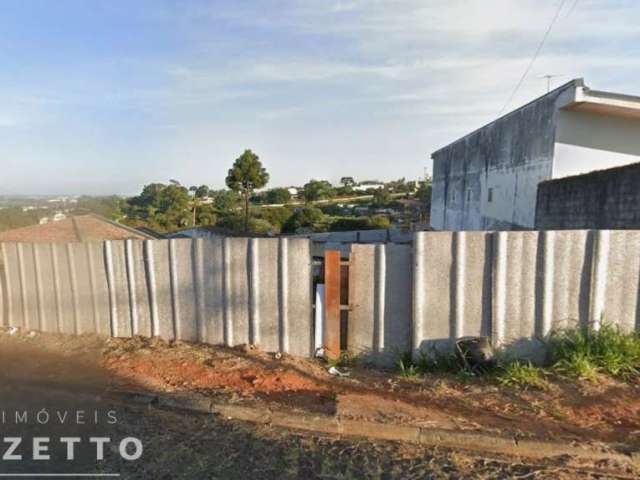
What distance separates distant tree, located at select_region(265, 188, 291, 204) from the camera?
48.5m

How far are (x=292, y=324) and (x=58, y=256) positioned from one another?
317 cm

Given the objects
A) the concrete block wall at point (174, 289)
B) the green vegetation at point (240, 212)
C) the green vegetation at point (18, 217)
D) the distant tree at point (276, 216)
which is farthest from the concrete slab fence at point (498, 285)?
the distant tree at point (276, 216)

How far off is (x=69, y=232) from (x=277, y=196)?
139 feet

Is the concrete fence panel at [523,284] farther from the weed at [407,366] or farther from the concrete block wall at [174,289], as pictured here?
the concrete block wall at [174,289]

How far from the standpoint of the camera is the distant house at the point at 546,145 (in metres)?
8.32

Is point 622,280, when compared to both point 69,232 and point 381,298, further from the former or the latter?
point 69,232

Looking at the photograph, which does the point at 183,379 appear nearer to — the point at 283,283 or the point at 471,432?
the point at 283,283

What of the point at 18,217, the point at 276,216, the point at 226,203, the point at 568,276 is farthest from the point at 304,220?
the point at 568,276

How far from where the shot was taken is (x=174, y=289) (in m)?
4.90

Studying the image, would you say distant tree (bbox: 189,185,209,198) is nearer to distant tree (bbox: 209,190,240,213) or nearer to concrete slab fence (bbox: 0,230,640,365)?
distant tree (bbox: 209,190,240,213)

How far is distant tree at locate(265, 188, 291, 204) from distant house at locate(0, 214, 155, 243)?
40884 millimetres

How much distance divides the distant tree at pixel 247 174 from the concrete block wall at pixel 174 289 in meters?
20.0

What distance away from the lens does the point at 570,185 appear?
732 centimetres

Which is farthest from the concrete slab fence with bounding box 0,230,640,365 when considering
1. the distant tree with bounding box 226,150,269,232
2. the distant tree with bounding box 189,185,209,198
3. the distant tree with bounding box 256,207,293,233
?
the distant tree with bounding box 189,185,209,198
